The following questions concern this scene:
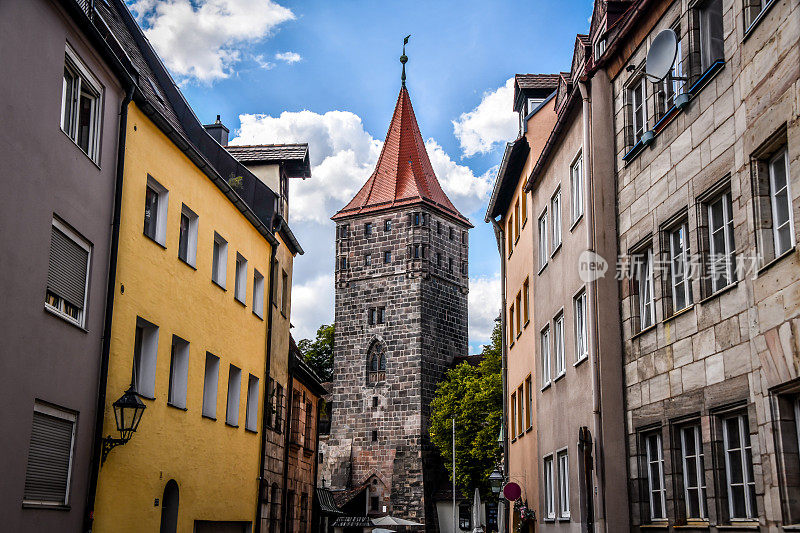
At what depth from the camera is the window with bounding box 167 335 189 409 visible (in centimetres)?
1655

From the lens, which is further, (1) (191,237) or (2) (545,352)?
(2) (545,352)

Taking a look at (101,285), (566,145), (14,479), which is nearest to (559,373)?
(566,145)

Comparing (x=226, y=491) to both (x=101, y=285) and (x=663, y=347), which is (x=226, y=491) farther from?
(x=663, y=347)

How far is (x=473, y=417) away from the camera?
5678cm

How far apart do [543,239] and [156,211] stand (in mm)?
8593

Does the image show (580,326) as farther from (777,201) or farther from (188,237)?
(188,237)

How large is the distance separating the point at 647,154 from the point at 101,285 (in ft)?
24.9

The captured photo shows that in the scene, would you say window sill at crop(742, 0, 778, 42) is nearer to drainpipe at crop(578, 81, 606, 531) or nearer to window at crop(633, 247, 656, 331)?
window at crop(633, 247, 656, 331)

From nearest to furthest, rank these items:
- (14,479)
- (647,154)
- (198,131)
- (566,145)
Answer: (14,479), (647,154), (566,145), (198,131)

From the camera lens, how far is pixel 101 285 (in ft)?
42.2

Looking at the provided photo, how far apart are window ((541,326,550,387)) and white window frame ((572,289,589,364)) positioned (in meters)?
3.11

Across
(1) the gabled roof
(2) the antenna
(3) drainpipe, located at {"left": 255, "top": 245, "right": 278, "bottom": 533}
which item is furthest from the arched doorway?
(1) the gabled roof

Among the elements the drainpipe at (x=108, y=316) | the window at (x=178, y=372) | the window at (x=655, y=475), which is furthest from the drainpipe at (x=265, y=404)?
the window at (x=655, y=475)

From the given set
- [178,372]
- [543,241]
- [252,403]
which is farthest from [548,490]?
[178,372]
